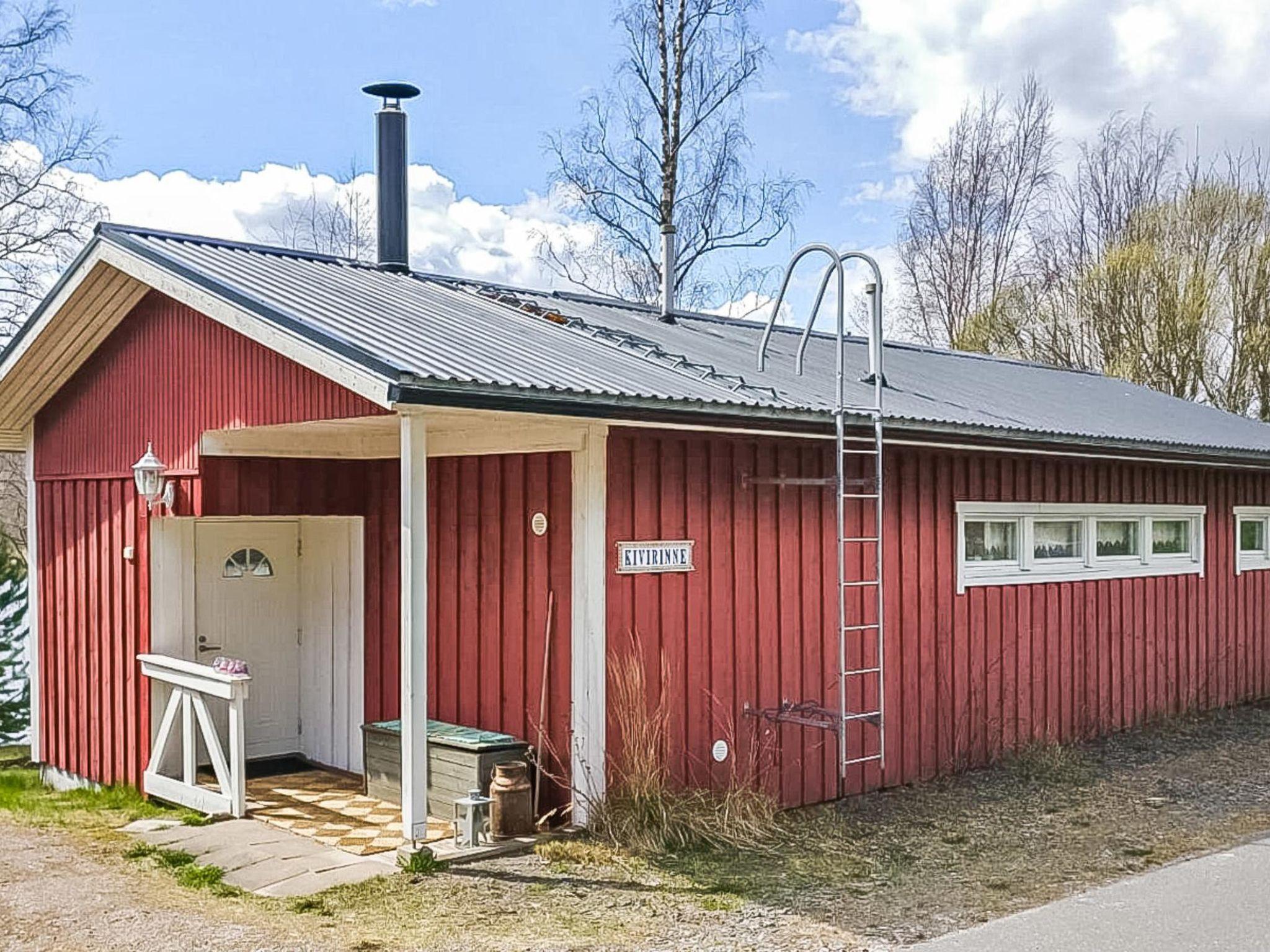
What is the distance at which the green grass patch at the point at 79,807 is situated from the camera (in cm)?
830

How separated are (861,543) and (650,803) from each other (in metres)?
2.47

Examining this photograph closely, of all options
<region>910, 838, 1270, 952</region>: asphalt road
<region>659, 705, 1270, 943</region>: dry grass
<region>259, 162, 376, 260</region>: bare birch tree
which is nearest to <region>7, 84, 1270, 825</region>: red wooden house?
<region>659, 705, 1270, 943</region>: dry grass

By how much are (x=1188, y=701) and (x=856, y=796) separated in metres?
4.71

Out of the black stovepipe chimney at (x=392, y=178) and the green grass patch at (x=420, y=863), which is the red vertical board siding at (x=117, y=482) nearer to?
the black stovepipe chimney at (x=392, y=178)

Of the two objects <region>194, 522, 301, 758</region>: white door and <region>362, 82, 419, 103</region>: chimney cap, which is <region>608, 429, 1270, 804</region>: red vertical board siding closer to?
<region>194, 522, 301, 758</region>: white door

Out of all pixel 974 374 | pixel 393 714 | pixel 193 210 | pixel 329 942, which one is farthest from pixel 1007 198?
pixel 329 942

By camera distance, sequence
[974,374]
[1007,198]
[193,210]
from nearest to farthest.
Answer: [974,374]
[1007,198]
[193,210]

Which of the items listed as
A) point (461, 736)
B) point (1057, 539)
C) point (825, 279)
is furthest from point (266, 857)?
point (1057, 539)

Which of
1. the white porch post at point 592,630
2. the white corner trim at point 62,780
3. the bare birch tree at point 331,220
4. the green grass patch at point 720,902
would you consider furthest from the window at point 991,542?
the bare birch tree at point 331,220

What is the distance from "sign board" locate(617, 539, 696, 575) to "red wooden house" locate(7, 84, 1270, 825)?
0.02m

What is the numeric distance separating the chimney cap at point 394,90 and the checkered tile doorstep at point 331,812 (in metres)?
5.19

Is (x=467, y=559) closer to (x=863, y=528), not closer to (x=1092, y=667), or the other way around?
(x=863, y=528)

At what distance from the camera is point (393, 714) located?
8844 millimetres

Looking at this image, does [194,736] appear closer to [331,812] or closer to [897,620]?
[331,812]
